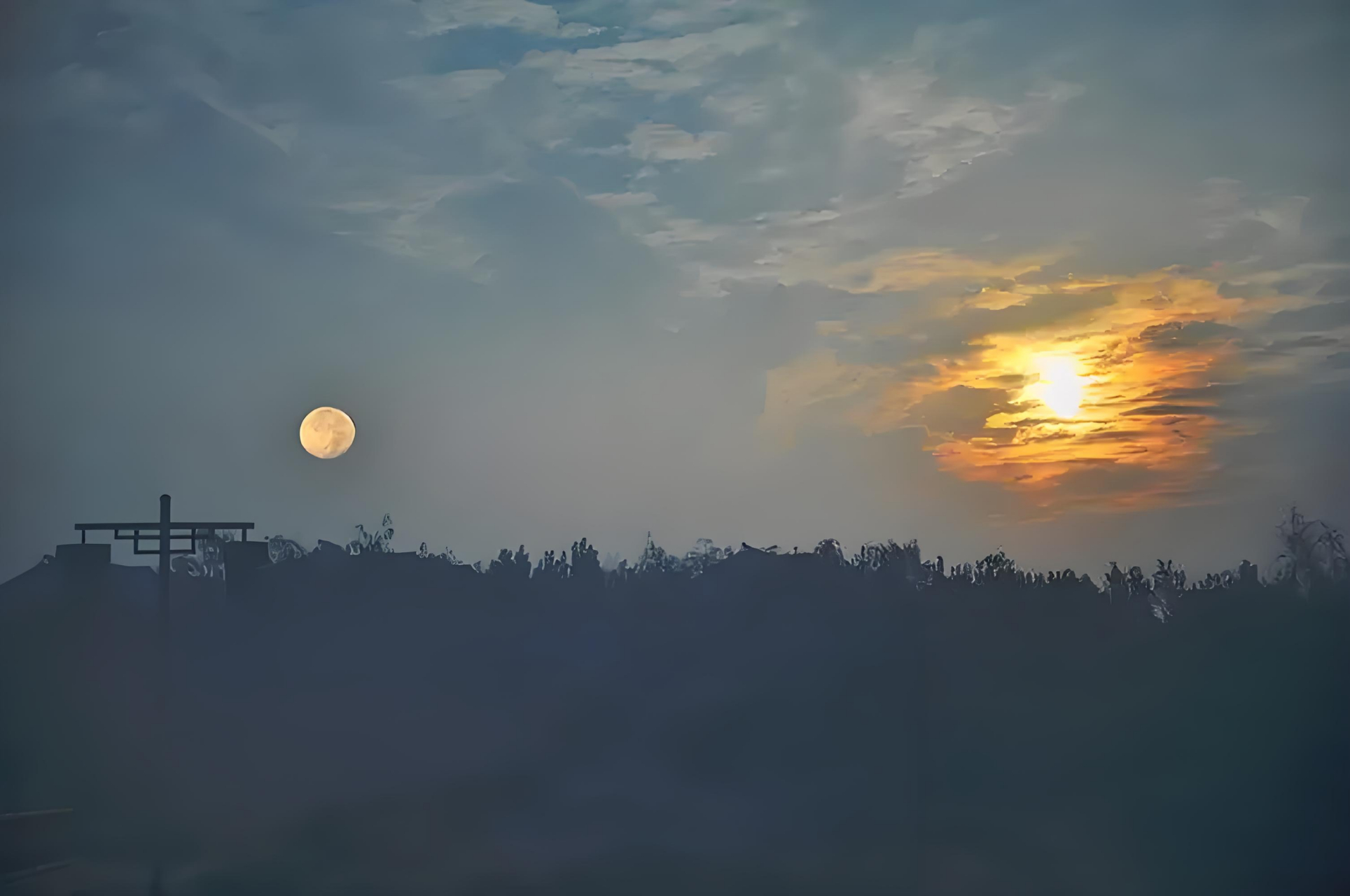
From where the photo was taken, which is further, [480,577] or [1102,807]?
[480,577]

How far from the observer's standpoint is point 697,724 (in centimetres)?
2886

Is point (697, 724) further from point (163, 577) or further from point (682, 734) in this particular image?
point (163, 577)

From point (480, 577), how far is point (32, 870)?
48.5 ft

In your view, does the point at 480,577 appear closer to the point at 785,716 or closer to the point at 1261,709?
the point at 785,716

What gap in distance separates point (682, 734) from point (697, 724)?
0.44 meters

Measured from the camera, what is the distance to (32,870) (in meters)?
20.8

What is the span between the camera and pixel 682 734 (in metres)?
28.7

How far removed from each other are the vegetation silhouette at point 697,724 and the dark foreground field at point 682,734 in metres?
0.08

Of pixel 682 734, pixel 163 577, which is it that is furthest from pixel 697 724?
pixel 163 577

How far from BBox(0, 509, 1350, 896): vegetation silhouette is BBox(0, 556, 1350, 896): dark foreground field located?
8 centimetres

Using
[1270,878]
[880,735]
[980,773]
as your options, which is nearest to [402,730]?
[880,735]

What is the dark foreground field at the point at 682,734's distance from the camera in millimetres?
23281

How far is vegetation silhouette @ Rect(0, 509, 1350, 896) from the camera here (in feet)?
76.9

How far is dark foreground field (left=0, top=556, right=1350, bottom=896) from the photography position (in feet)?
76.4
